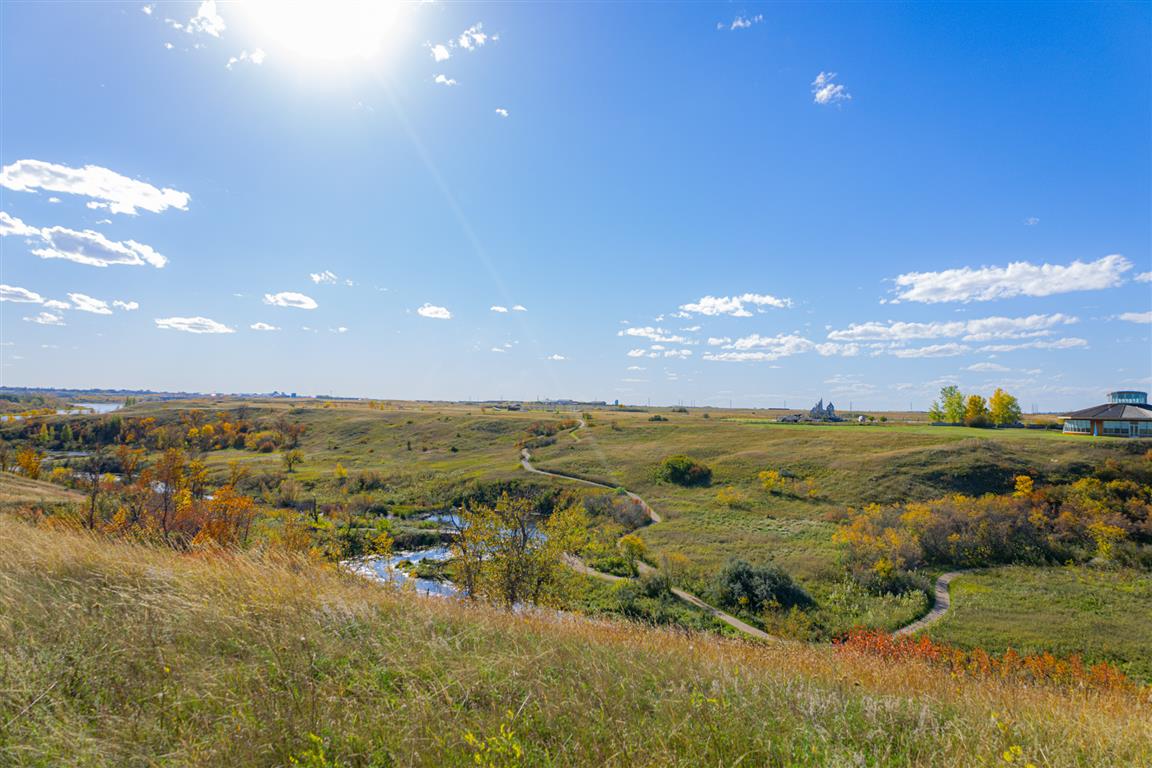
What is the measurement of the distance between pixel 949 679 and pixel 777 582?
2619cm

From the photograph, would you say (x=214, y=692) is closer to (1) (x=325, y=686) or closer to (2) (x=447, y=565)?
(1) (x=325, y=686)

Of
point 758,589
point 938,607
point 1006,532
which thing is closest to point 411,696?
point 758,589

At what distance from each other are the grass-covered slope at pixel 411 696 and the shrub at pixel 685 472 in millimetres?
57857

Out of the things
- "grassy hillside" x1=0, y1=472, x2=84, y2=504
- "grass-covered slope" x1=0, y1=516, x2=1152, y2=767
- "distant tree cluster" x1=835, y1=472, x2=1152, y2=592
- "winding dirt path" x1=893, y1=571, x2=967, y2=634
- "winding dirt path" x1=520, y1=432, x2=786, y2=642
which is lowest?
"winding dirt path" x1=520, y1=432, x2=786, y2=642

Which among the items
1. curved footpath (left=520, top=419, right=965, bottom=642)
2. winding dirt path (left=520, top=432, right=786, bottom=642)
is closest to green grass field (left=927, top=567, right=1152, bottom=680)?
curved footpath (left=520, top=419, right=965, bottom=642)

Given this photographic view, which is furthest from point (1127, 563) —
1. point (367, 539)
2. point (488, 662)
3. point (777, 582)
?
point (367, 539)

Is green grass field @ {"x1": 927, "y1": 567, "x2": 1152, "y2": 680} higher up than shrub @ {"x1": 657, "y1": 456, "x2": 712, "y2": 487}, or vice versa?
shrub @ {"x1": 657, "y1": 456, "x2": 712, "y2": 487}

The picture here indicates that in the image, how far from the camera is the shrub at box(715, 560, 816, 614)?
29.9m

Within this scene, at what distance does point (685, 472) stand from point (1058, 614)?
39.9m

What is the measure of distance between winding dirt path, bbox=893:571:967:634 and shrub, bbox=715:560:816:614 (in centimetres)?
518

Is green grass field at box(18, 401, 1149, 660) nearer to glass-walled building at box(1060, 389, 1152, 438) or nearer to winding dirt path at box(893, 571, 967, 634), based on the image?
winding dirt path at box(893, 571, 967, 634)

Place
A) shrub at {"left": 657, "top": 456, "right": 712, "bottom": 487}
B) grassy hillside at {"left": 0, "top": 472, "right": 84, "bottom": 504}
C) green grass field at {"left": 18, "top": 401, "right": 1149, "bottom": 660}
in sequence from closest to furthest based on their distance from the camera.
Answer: grassy hillside at {"left": 0, "top": 472, "right": 84, "bottom": 504}
green grass field at {"left": 18, "top": 401, "right": 1149, "bottom": 660}
shrub at {"left": 657, "top": 456, "right": 712, "bottom": 487}

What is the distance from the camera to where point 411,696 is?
14.9 ft

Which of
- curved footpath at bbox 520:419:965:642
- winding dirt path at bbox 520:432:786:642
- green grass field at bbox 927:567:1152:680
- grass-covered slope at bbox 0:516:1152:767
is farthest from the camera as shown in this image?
winding dirt path at bbox 520:432:786:642
